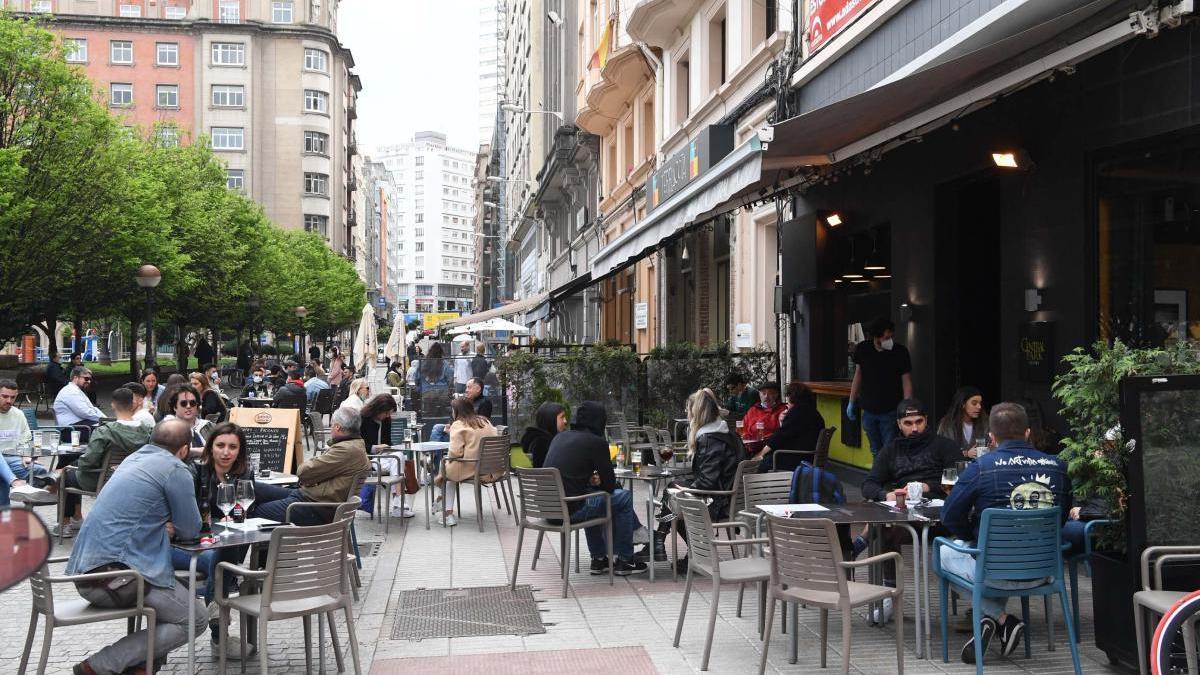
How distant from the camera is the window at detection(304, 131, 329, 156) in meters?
77.4

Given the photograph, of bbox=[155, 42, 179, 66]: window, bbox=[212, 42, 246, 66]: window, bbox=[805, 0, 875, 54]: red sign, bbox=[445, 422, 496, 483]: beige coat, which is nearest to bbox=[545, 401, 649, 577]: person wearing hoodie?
bbox=[445, 422, 496, 483]: beige coat

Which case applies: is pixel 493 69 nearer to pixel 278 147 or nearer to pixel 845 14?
pixel 278 147

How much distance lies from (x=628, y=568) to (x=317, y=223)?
243ft

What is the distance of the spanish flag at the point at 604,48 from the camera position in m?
25.7

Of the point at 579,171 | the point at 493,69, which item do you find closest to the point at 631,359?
the point at 579,171

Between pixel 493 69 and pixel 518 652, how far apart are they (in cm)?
15772

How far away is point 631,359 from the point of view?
631 inches

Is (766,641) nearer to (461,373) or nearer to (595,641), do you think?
(595,641)

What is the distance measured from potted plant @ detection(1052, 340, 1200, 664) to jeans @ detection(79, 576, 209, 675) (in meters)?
4.86

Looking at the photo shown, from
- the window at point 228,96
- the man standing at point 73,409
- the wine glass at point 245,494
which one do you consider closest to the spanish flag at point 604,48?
the man standing at point 73,409

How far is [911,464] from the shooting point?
727cm

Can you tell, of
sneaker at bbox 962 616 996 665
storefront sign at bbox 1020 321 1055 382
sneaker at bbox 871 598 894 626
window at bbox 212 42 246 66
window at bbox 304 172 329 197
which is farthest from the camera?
window at bbox 304 172 329 197

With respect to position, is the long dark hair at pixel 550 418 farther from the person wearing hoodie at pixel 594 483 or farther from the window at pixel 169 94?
the window at pixel 169 94

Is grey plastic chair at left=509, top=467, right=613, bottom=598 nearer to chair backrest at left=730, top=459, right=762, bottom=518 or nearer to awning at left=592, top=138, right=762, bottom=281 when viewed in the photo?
chair backrest at left=730, top=459, right=762, bottom=518
